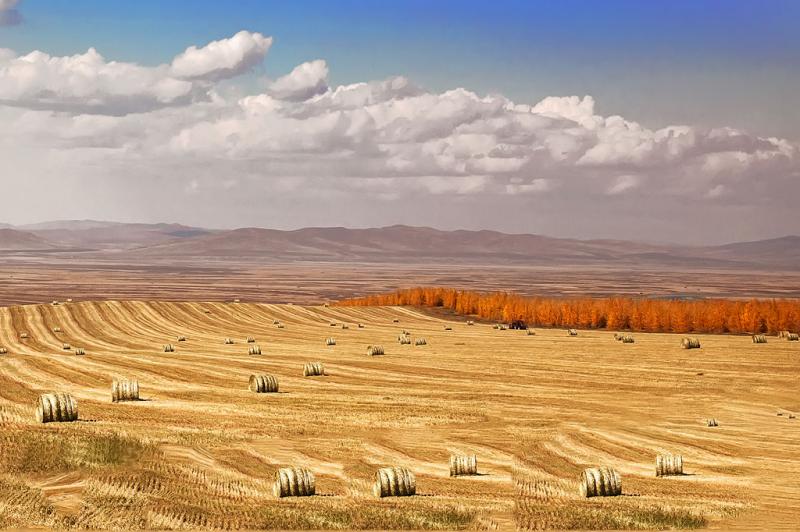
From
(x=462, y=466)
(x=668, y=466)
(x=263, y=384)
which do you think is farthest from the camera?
(x=263, y=384)

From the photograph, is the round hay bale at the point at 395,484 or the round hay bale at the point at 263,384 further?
the round hay bale at the point at 263,384

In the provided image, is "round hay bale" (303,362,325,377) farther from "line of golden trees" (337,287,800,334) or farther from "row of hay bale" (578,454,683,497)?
"line of golden trees" (337,287,800,334)

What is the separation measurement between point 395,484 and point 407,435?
1231cm

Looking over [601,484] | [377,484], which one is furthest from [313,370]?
[601,484]

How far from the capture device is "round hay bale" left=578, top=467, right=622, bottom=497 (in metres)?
27.8

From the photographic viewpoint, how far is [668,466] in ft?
108

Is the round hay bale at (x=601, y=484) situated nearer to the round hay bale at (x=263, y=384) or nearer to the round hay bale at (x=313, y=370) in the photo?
the round hay bale at (x=263, y=384)

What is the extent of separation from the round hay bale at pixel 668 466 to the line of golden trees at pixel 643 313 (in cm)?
7860

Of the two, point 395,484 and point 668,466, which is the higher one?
point 395,484

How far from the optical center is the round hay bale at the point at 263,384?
51.8m

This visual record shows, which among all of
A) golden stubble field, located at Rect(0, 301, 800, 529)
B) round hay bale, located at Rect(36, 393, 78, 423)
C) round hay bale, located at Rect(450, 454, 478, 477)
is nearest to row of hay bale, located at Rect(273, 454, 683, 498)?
golden stubble field, located at Rect(0, 301, 800, 529)

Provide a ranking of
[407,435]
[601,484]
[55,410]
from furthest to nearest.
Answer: [407,435] → [55,410] → [601,484]

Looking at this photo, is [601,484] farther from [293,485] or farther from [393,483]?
[293,485]

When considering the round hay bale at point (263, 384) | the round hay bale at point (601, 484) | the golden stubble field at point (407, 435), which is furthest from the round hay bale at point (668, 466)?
the round hay bale at point (263, 384)
